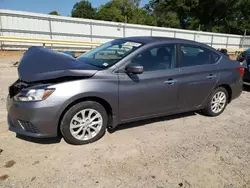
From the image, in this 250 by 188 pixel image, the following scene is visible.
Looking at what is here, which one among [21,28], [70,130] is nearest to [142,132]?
[70,130]

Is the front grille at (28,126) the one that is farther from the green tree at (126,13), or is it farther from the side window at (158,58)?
the green tree at (126,13)

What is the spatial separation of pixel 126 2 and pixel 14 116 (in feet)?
165

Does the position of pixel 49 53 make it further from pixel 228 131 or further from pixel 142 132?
pixel 228 131

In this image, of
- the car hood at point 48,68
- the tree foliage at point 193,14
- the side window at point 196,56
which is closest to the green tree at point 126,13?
the tree foliage at point 193,14

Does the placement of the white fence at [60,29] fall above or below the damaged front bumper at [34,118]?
above

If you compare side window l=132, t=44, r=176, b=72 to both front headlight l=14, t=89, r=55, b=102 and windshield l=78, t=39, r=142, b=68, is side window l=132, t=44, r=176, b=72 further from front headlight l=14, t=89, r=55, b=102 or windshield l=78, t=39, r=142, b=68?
front headlight l=14, t=89, r=55, b=102

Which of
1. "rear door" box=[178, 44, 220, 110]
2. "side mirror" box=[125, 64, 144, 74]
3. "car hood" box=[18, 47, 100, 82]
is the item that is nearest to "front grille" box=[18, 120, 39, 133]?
"car hood" box=[18, 47, 100, 82]

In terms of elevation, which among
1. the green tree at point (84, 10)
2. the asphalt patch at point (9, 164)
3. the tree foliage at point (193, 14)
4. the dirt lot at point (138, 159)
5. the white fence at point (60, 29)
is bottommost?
the dirt lot at point (138, 159)

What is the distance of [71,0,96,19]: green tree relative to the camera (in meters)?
60.3

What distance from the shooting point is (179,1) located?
3872 centimetres

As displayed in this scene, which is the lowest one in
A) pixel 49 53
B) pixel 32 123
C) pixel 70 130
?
pixel 70 130

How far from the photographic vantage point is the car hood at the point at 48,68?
291 centimetres

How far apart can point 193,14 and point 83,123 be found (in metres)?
44.1

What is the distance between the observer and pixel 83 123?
3.17 metres
